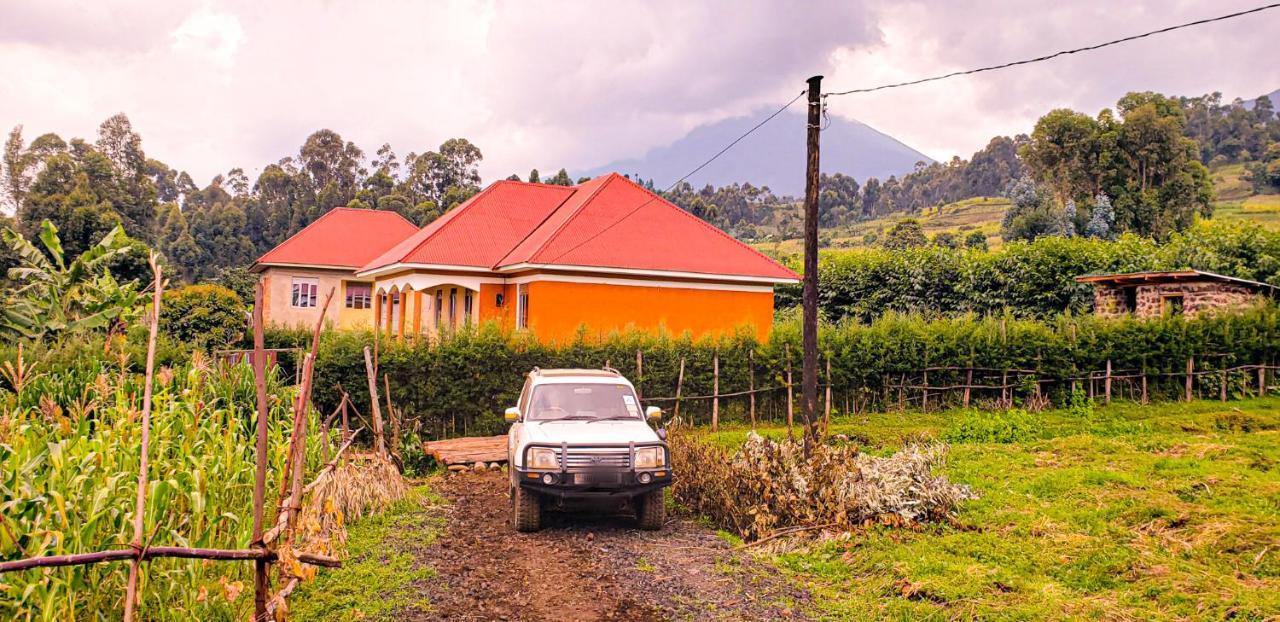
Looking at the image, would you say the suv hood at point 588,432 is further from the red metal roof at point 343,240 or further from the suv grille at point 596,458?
the red metal roof at point 343,240

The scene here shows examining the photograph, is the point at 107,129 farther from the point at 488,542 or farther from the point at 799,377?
the point at 488,542

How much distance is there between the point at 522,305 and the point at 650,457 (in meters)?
14.9

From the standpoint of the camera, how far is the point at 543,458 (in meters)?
9.77

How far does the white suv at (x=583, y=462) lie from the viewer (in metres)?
9.75

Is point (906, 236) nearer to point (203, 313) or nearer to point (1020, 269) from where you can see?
point (1020, 269)

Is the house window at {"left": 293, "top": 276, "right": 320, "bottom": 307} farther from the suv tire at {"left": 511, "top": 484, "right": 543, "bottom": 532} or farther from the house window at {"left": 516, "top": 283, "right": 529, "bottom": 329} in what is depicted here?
the suv tire at {"left": 511, "top": 484, "right": 543, "bottom": 532}

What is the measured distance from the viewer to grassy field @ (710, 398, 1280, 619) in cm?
713

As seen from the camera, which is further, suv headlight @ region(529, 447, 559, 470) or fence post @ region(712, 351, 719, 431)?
fence post @ region(712, 351, 719, 431)

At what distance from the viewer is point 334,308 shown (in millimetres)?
40719

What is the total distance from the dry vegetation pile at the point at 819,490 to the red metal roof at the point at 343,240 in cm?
3307

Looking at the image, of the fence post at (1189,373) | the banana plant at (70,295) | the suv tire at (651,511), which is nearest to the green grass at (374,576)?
the suv tire at (651,511)

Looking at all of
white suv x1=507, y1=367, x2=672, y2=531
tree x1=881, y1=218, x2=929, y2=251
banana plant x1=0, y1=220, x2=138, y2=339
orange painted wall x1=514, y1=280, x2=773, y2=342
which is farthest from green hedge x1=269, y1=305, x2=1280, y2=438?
tree x1=881, y1=218, x2=929, y2=251

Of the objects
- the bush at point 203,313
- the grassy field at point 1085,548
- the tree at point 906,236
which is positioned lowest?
the grassy field at point 1085,548

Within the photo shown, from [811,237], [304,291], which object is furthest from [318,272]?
[811,237]
